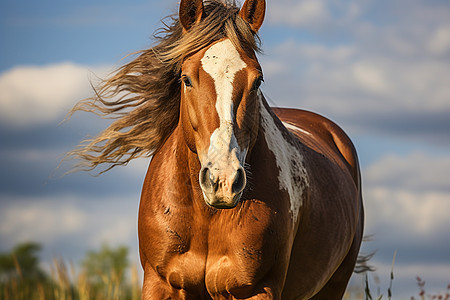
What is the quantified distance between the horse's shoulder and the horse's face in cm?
240

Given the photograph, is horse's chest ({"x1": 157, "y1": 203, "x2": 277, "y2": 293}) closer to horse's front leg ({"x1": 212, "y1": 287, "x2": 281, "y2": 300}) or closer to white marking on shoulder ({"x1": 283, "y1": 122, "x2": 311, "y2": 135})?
horse's front leg ({"x1": 212, "y1": 287, "x2": 281, "y2": 300})

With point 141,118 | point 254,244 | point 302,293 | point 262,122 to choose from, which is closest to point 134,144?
point 141,118

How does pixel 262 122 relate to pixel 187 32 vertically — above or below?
below

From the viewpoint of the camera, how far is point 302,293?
4.59 m

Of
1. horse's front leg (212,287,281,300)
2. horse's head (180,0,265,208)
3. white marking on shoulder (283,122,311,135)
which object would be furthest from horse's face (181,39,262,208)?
white marking on shoulder (283,122,311,135)

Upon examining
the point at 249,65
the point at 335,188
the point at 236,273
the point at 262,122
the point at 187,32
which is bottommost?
the point at 236,273

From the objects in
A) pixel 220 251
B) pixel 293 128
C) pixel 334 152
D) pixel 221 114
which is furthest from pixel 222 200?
pixel 334 152

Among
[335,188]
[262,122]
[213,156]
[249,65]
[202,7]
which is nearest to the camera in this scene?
[213,156]

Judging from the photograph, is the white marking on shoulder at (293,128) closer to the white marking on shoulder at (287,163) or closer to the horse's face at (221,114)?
the white marking on shoulder at (287,163)

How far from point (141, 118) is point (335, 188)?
1.73m

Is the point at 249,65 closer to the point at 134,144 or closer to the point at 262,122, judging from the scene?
the point at 262,122

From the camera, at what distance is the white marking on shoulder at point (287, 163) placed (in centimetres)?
407

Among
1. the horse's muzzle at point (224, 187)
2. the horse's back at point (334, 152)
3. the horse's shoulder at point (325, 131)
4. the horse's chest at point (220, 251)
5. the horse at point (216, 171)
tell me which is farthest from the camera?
the horse's shoulder at point (325, 131)

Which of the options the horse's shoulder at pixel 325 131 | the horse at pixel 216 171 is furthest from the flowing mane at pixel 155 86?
the horse's shoulder at pixel 325 131
